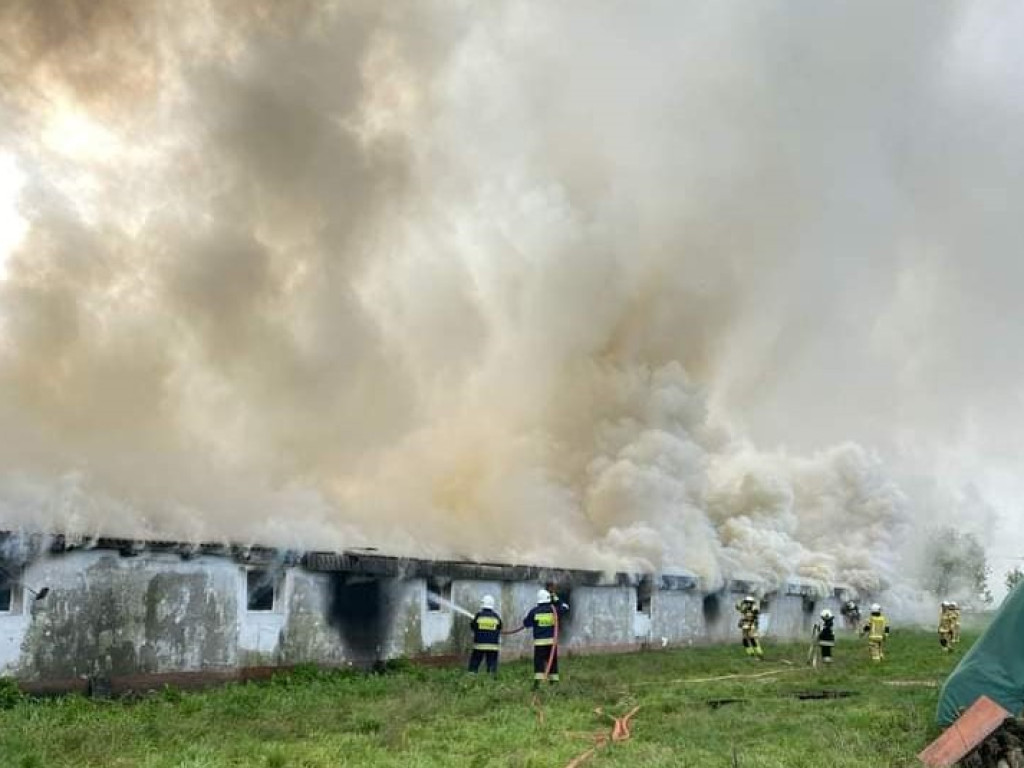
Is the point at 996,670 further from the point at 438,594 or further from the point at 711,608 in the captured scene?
the point at 711,608

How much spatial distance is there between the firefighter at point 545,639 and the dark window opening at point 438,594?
3108 millimetres

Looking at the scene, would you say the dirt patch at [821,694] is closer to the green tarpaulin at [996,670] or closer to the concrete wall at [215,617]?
the green tarpaulin at [996,670]

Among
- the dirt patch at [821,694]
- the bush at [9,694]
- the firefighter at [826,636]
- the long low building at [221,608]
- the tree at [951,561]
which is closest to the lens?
the bush at [9,694]

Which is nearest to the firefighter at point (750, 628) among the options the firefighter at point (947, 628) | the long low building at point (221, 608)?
the long low building at point (221, 608)

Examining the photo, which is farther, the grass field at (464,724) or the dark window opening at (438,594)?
the dark window opening at (438,594)

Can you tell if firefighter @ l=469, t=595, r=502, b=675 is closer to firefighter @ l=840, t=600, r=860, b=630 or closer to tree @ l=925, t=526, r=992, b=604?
firefighter @ l=840, t=600, r=860, b=630

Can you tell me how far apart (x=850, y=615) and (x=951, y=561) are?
20.3 metres

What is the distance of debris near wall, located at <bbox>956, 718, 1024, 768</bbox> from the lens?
9336 mm

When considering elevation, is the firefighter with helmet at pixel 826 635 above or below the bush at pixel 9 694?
above

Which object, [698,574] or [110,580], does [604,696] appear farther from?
[698,574]

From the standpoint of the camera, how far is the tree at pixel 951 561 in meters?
60.1

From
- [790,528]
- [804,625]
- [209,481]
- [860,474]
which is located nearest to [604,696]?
[209,481]

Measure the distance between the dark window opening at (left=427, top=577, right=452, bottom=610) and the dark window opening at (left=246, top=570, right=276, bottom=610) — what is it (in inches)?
154

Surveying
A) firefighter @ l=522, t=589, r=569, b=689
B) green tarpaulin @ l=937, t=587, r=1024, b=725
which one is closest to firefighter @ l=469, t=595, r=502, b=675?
firefighter @ l=522, t=589, r=569, b=689
